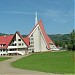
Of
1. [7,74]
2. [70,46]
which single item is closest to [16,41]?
[70,46]

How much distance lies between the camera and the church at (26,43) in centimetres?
8496

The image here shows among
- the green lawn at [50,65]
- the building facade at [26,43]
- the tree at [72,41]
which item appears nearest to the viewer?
the green lawn at [50,65]

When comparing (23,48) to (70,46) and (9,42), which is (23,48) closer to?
(9,42)

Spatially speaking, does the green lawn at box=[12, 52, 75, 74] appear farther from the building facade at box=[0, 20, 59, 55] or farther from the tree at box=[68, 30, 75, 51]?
the tree at box=[68, 30, 75, 51]

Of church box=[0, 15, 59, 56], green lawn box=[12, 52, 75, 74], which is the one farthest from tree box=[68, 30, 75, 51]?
green lawn box=[12, 52, 75, 74]

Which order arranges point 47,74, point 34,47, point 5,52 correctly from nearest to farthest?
point 47,74, point 5,52, point 34,47

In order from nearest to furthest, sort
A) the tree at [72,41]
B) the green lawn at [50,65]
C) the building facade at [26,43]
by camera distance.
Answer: the green lawn at [50,65]
the building facade at [26,43]
the tree at [72,41]

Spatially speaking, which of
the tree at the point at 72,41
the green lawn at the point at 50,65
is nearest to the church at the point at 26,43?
the tree at the point at 72,41

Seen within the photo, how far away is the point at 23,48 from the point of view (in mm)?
86312

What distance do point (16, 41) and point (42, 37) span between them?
484 inches

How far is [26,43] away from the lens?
8644cm

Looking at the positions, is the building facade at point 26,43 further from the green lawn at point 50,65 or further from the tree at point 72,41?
the green lawn at point 50,65

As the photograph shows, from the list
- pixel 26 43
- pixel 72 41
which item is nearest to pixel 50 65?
pixel 26 43

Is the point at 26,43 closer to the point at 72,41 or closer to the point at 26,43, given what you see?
the point at 26,43
